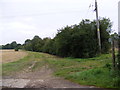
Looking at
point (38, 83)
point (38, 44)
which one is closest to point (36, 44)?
point (38, 44)

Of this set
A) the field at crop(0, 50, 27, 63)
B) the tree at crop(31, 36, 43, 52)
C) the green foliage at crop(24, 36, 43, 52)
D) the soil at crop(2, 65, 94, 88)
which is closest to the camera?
the soil at crop(2, 65, 94, 88)

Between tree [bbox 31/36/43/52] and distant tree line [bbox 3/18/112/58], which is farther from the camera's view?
tree [bbox 31/36/43/52]

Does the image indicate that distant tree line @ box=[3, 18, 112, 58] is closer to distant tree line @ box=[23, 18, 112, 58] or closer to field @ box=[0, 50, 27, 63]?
distant tree line @ box=[23, 18, 112, 58]

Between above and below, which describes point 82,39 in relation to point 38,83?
above

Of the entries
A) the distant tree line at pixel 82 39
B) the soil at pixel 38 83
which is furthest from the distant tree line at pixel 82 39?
the soil at pixel 38 83

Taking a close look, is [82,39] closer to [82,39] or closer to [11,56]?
[82,39]

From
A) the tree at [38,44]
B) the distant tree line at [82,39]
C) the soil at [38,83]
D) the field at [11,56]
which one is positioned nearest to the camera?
the soil at [38,83]

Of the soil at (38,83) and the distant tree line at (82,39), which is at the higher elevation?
the distant tree line at (82,39)

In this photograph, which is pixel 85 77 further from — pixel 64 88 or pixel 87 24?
pixel 87 24

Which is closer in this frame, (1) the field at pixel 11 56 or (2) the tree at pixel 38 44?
(1) the field at pixel 11 56

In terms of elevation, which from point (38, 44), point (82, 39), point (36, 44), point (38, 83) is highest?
point (36, 44)

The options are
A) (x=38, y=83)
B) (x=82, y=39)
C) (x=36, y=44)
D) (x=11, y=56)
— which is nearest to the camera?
(x=38, y=83)

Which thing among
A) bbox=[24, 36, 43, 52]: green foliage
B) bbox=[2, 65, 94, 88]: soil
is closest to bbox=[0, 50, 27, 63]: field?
bbox=[2, 65, 94, 88]: soil

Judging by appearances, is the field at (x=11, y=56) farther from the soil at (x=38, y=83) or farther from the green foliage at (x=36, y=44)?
the green foliage at (x=36, y=44)
